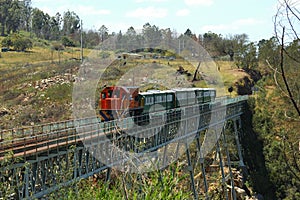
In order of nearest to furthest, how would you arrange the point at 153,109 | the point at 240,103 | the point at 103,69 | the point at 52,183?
the point at 52,183 → the point at 153,109 → the point at 240,103 → the point at 103,69

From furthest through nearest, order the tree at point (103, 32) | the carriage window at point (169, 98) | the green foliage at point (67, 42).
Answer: the tree at point (103, 32) → the green foliage at point (67, 42) → the carriage window at point (169, 98)

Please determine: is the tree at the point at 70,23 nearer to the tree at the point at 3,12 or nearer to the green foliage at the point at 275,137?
the tree at the point at 3,12

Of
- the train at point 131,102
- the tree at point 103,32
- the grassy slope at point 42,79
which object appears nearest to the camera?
the train at point 131,102

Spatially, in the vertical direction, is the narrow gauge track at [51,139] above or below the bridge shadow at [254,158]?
above

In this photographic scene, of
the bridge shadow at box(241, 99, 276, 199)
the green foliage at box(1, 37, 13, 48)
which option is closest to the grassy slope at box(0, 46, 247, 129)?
the green foliage at box(1, 37, 13, 48)

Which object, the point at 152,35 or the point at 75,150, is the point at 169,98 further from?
the point at 152,35

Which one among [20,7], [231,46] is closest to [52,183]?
[231,46]

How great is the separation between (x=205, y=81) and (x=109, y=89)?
35540 millimetres

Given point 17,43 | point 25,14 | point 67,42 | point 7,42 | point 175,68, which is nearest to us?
point 175,68

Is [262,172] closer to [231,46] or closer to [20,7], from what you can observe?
[231,46]

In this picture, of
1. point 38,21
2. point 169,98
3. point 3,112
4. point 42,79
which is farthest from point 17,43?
point 169,98

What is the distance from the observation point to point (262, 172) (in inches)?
1313

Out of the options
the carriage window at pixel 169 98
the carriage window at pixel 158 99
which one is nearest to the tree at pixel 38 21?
the carriage window at pixel 169 98

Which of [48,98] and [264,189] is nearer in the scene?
[264,189]
